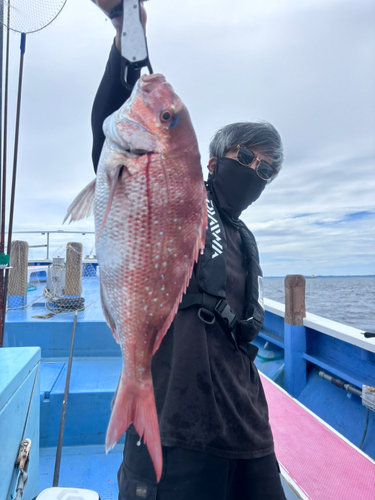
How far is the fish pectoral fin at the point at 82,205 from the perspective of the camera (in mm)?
1142

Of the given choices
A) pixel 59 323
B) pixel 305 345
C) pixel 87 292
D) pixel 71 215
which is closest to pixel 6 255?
pixel 71 215

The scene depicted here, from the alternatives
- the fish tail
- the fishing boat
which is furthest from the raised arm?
the fishing boat

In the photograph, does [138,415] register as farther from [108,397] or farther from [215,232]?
[108,397]

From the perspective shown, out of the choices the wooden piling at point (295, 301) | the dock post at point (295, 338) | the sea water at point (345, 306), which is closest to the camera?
the dock post at point (295, 338)

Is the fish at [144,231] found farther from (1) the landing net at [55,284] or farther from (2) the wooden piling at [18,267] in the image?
(2) the wooden piling at [18,267]

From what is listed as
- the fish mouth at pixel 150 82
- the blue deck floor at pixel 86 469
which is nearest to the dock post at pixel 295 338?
the blue deck floor at pixel 86 469

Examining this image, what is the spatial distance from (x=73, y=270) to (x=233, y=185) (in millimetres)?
3868

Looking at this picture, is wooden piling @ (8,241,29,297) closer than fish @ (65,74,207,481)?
No

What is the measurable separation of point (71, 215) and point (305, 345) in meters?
3.93

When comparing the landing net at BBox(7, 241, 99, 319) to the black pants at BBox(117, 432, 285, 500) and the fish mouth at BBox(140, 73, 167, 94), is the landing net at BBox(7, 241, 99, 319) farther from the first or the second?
the fish mouth at BBox(140, 73, 167, 94)

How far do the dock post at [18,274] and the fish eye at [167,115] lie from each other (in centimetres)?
435

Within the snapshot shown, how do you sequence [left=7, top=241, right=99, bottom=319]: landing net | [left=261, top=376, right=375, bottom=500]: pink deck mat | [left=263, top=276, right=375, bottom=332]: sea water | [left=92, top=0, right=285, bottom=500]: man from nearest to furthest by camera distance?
[left=92, top=0, right=285, bottom=500]: man, [left=261, top=376, right=375, bottom=500]: pink deck mat, [left=7, top=241, right=99, bottom=319]: landing net, [left=263, top=276, right=375, bottom=332]: sea water

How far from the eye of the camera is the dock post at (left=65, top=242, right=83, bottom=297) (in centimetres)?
478

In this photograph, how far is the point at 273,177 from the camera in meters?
1.71
